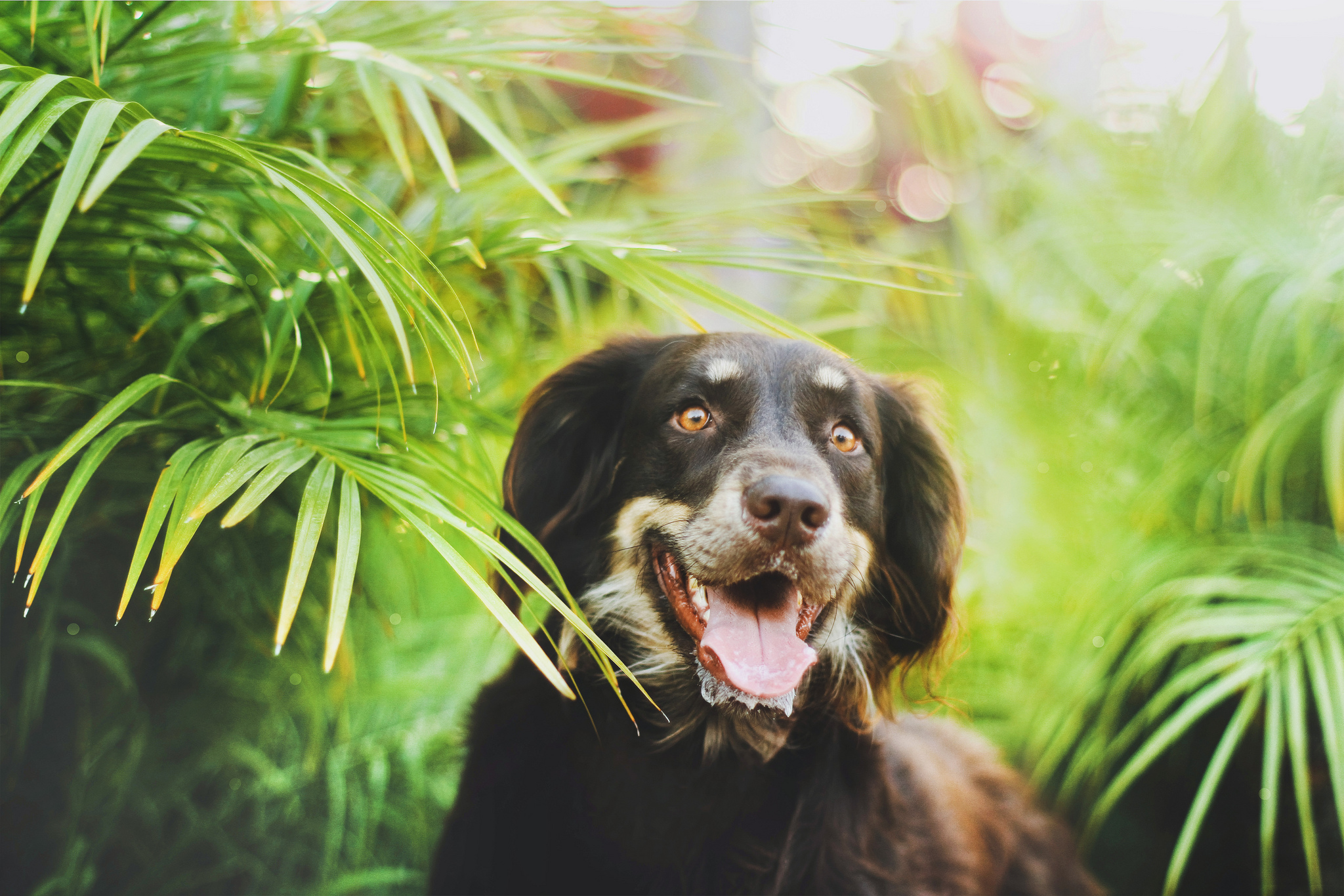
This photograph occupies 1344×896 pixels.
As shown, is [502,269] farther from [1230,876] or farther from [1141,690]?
[1230,876]

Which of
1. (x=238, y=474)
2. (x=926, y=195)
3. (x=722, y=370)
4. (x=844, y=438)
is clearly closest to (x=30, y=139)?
(x=238, y=474)

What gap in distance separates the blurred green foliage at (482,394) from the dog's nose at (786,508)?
40 centimetres

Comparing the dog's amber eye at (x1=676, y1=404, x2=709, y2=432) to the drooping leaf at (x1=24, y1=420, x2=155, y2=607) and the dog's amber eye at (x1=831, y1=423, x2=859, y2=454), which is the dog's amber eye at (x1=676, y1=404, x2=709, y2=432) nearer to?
the dog's amber eye at (x1=831, y1=423, x2=859, y2=454)

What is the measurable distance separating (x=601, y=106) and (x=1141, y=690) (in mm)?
3934

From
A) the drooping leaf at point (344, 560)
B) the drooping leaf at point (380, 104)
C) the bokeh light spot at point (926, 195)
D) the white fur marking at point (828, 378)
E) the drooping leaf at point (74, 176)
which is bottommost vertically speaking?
the drooping leaf at point (344, 560)

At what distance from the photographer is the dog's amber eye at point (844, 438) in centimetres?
134

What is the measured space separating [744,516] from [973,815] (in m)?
1.20

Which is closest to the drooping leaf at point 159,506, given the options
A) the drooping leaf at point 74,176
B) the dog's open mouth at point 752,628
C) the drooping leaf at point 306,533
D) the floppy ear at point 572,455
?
the drooping leaf at point 306,533

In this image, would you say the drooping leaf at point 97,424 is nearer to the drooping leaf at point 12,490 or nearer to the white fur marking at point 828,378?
the drooping leaf at point 12,490

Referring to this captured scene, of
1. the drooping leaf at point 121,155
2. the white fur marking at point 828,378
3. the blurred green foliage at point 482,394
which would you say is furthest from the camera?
the blurred green foliage at point 482,394

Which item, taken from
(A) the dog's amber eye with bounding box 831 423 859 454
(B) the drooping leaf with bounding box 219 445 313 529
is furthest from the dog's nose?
(B) the drooping leaf with bounding box 219 445 313 529

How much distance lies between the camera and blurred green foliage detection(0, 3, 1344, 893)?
143 centimetres

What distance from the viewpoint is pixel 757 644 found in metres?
1.15

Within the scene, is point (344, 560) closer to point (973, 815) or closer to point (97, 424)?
point (97, 424)
